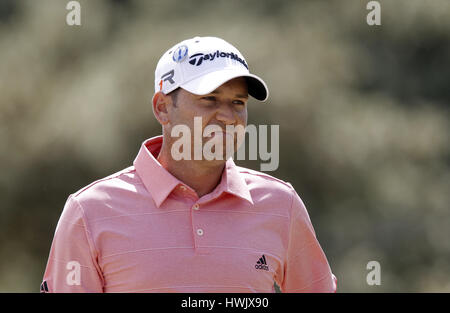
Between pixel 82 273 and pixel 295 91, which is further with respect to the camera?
pixel 295 91

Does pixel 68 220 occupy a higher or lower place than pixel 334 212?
lower

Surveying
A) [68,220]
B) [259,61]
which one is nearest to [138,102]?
[259,61]

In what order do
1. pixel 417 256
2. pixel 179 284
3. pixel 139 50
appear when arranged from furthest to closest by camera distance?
pixel 139 50 → pixel 417 256 → pixel 179 284

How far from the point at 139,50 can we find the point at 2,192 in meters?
1.50

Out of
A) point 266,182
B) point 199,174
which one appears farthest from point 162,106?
point 266,182

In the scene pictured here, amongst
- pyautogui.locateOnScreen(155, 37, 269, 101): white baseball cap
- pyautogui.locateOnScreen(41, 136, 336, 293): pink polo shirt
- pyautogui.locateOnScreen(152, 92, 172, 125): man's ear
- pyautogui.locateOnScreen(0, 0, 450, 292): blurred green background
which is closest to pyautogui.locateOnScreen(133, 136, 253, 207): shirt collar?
pyautogui.locateOnScreen(41, 136, 336, 293): pink polo shirt

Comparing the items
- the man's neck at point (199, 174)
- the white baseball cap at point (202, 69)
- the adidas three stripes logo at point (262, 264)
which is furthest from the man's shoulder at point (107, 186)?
the adidas three stripes logo at point (262, 264)

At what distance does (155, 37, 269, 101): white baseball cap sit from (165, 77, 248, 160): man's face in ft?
0.11

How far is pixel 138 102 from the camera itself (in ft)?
19.1

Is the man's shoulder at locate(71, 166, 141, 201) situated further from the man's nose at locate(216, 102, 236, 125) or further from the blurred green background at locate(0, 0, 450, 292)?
the blurred green background at locate(0, 0, 450, 292)

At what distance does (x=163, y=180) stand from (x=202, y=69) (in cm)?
36

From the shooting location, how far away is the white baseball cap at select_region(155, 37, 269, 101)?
89.0 inches

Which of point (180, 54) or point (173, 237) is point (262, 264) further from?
point (180, 54)

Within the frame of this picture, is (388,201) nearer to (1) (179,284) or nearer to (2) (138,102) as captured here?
(2) (138,102)
